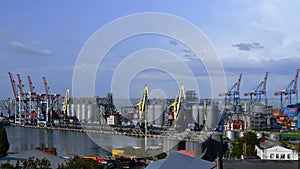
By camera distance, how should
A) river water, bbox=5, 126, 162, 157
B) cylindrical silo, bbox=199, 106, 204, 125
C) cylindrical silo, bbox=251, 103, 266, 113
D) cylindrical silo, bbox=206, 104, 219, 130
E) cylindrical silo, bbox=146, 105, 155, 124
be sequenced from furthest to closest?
cylindrical silo, bbox=146, 105, 155, 124, cylindrical silo, bbox=251, 103, 266, 113, cylindrical silo, bbox=199, 106, 204, 125, cylindrical silo, bbox=206, 104, 219, 130, river water, bbox=5, 126, 162, 157

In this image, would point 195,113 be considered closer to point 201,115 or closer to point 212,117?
point 201,115

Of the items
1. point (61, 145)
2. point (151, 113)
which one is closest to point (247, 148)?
point (61, 145)

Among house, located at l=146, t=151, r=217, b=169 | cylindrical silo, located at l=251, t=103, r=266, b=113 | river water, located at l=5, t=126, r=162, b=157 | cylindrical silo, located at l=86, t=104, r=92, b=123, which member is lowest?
river water, located at l=5, t=126, r=162, b=157

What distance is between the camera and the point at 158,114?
17.2 meters

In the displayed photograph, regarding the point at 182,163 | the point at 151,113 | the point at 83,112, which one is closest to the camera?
the point at 182,163

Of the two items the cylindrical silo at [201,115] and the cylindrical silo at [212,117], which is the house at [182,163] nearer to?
the cylindrical silo at [212,117]

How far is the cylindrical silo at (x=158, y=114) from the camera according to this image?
55.8 ft

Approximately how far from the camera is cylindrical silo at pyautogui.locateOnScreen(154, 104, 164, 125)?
1702cm

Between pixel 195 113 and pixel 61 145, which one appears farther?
pixel 195 113

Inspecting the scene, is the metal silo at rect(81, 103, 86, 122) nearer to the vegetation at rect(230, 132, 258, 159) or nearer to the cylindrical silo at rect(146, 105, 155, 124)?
the cylindrical silo at rect(146, 105, 155, 124)

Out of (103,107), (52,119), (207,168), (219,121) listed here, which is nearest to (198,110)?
(219,121)

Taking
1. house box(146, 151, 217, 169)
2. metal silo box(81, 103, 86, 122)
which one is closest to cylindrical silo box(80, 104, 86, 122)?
metal silo box(81, 103, 86, 122)

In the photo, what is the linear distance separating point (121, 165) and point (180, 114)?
8.36 metres

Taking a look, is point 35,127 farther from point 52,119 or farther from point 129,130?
point 129,130
